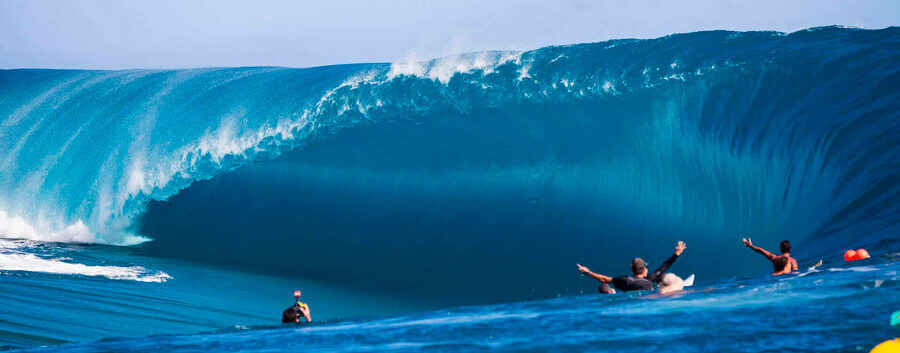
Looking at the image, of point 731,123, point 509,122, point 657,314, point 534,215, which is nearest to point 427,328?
point 657,314

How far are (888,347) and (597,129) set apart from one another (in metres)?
10.8

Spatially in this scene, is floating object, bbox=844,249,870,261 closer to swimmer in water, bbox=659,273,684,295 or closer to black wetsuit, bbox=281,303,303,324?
swimmer in water, bbox=659,273,684,295

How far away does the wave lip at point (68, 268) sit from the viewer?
1210cm

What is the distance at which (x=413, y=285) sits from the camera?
12922 millimetres

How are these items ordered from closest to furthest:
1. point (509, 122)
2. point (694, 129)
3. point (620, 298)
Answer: point (620, 298) → point (694, 129) → point (509, 122)

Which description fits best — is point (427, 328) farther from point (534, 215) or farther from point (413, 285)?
point (534, 215)

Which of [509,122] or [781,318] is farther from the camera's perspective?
[509,122]

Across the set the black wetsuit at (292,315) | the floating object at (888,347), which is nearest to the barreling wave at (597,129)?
the floating object at (888,347)

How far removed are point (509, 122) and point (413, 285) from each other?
4.01 metres

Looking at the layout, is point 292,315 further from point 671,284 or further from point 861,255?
point 861,255

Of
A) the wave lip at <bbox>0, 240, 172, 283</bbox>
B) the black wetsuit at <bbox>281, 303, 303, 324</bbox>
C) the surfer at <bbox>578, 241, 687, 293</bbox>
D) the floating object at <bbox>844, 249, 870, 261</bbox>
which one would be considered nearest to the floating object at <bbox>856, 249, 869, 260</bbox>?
the floating object at <bbox>844, 249, 870, 261</bbox>

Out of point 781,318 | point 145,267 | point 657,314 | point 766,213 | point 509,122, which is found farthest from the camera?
point 509,122

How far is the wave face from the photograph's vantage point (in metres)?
12.5

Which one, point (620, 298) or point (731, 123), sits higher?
point (731, 123)
